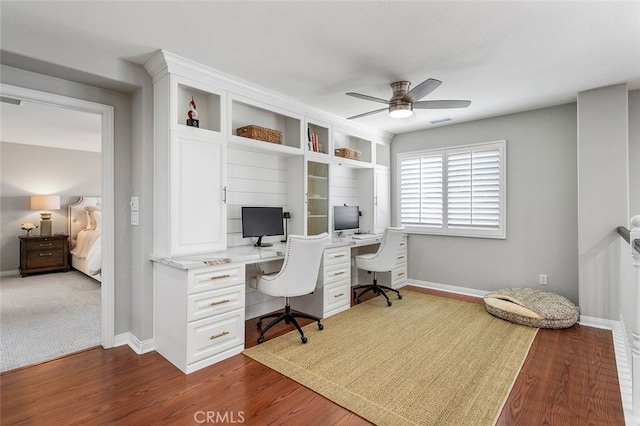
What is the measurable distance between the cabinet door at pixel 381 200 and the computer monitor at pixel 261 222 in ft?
6.26

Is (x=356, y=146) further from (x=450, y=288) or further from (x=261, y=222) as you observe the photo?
(x=450, y=288)

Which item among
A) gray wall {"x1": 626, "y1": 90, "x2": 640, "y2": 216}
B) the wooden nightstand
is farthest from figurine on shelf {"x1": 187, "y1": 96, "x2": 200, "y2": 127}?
the wooden nightstand

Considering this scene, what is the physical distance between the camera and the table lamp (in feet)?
20.1

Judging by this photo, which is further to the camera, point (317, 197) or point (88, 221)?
point (88, 221)

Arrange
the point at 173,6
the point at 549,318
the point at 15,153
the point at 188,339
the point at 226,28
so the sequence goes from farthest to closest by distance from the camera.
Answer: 1. the point at 15,153
2. the point at 549,318
3. the point at 188,339
4. the point at 226,28
5. the point at 173,6

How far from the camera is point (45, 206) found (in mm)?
6148

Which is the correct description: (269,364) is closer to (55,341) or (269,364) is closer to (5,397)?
(5,397)

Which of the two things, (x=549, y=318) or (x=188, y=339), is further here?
(x=549, y=318)

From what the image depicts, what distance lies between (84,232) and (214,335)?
505cm

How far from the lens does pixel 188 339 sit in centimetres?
246

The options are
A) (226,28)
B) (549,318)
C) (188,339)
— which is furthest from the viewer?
(549,318)

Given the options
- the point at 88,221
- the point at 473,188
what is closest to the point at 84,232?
the point at 88,221

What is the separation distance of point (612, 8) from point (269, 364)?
11.3 ft

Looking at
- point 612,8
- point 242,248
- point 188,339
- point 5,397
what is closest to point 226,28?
point 242,248
